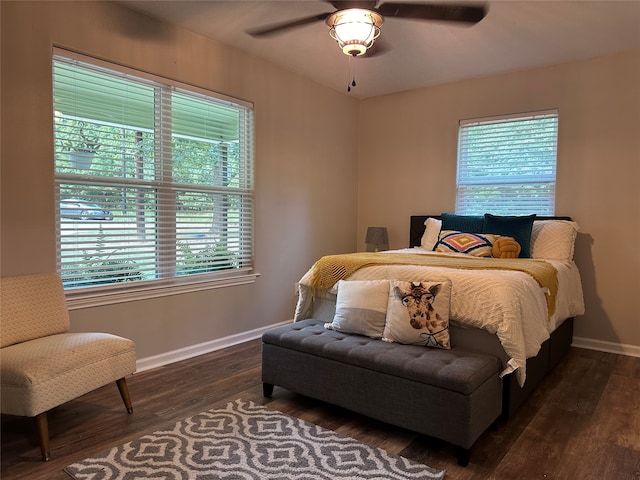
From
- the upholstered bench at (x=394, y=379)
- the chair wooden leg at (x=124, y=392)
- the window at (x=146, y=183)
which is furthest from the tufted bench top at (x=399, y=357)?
the window at (x=146, y=183)

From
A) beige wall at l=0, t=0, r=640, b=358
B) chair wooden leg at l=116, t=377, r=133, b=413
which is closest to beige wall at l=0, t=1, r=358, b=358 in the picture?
beige wall at l=0, t=0, r=640, b=358

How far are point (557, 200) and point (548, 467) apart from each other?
9.03ft

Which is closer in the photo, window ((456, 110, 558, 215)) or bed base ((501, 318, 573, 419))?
bed base ((501, 318, 573, 419))

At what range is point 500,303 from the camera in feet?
7.68

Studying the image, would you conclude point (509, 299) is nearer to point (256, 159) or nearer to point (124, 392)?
point (124, 392)

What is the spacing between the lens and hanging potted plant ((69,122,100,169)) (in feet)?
9.36

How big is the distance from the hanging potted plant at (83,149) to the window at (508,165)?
11.2 ft

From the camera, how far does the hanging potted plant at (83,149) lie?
2.85 meters

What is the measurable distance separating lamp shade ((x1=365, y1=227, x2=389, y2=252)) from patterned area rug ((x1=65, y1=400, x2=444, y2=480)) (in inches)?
109

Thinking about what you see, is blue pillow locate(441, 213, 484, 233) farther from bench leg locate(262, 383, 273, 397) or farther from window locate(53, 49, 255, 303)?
bench leg locate(262, 383, 273, 397)

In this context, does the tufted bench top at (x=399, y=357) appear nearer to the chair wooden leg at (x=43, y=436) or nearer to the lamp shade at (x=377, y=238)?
the chair wooden leg at (x=43, y=436)

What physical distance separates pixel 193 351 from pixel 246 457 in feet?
5.44

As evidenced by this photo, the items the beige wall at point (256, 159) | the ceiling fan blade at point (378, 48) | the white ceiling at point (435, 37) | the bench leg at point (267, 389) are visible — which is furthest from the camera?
the ceiling fan blade at point (378, 48)

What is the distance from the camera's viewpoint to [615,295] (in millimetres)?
3883
